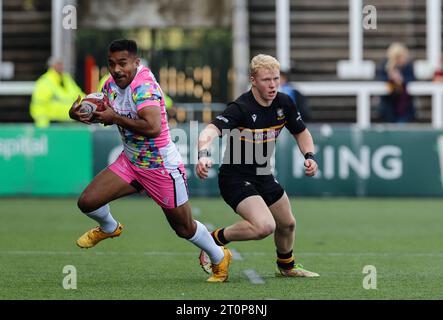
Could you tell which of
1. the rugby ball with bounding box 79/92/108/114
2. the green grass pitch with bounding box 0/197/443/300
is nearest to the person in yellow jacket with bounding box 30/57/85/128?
the green grass pitch with bounding box 0/197/443/300

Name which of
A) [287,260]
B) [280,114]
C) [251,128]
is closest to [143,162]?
[251,128]

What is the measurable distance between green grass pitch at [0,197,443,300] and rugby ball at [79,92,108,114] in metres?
1.37

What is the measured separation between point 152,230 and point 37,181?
5.58 m

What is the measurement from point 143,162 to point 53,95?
12.7 m

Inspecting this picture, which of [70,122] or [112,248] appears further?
[70,122]

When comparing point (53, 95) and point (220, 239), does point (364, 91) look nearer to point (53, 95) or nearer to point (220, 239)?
point (53, 95)

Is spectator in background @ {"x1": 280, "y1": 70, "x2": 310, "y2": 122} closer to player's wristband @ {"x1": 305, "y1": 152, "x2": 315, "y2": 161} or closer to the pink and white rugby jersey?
player's wristband @ {"x1": 305, "y1": 152, "x2": 315, "y2": 161}

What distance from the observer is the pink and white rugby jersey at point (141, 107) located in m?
9.82

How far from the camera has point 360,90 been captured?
25.0m

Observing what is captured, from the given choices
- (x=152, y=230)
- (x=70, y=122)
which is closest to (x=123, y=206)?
(x=152, y=230)

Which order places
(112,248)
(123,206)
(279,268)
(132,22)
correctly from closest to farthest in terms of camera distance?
(279,268) → (112,248) → (123,206) → (132,22)

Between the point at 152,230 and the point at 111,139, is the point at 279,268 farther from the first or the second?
the point at 111,139

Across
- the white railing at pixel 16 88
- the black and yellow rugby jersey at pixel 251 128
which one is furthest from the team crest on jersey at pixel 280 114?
the white railing at pixel 16 88
